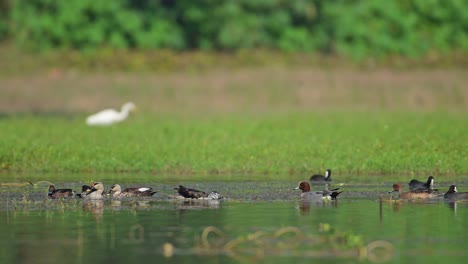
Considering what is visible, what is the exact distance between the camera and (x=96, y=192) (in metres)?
20.5

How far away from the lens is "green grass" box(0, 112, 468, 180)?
25500 mm

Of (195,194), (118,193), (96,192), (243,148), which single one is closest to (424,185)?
(195,194)

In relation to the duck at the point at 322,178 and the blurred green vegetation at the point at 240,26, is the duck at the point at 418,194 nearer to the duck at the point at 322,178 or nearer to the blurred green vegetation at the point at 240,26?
the duck at the point at 322,178

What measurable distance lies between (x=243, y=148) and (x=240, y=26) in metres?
23.1

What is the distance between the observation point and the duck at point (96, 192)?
67.1 feet

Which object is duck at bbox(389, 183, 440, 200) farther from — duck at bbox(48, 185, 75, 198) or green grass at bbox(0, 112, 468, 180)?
duck at bbox(48, 185, 75, 198)

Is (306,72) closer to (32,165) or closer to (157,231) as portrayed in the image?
(32,165)

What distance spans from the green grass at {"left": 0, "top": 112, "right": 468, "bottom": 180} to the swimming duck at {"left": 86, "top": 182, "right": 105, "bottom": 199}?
429cm

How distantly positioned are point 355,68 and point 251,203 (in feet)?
90.5

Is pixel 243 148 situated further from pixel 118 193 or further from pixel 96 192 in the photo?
pixel 96 192

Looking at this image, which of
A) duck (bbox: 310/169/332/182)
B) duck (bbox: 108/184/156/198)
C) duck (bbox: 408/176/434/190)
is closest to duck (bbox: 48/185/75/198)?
duck (bbox: 108/184/156/198)

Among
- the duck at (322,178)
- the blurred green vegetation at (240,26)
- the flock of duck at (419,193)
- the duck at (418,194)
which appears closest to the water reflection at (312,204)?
the flock of duck at (419,193)

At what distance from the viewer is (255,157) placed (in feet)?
87.7

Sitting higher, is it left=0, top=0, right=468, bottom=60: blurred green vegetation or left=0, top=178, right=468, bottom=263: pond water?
left=0, top=0, right=468, bottom=60: blurred green vegetation
